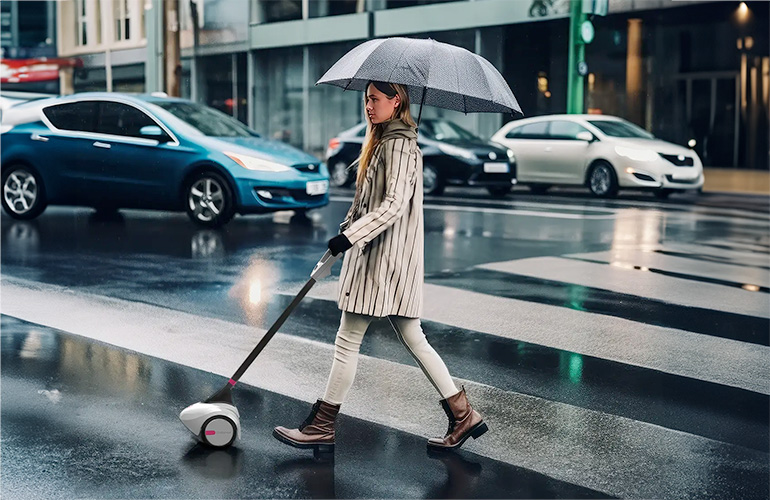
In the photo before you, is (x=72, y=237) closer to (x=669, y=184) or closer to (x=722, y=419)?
(x=722, y=419)

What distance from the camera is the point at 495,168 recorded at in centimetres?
1888

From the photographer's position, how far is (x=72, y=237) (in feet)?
38.0

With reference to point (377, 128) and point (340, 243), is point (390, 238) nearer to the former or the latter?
point (340, 243)

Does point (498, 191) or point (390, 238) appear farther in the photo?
point (498, 191)

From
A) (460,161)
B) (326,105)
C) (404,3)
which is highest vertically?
(404,3)

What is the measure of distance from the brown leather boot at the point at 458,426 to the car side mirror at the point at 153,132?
8952 mm

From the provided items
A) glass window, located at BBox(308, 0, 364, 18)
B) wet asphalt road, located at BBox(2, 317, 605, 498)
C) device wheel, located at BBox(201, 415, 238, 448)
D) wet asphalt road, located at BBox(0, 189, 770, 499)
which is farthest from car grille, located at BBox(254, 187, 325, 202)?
glass window, located at BBox(308, 0, 364, 18)

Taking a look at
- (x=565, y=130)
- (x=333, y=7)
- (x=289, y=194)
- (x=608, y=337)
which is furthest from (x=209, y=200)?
(x=333, y=7)

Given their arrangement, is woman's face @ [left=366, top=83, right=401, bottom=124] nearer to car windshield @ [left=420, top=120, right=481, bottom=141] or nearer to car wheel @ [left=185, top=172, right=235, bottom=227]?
car wheel @ [left=185, top=172, right=235, bottom=227]

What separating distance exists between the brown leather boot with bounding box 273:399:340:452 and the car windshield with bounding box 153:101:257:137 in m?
8.94

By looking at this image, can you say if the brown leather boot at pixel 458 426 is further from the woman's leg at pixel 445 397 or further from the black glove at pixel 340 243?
Answer: the black glove at pixel 340 243

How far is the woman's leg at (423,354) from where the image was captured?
15.0ft

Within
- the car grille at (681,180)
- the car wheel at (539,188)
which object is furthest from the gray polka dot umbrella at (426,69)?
the car wheel at (539,188)

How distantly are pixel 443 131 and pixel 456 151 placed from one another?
2.67 feet
